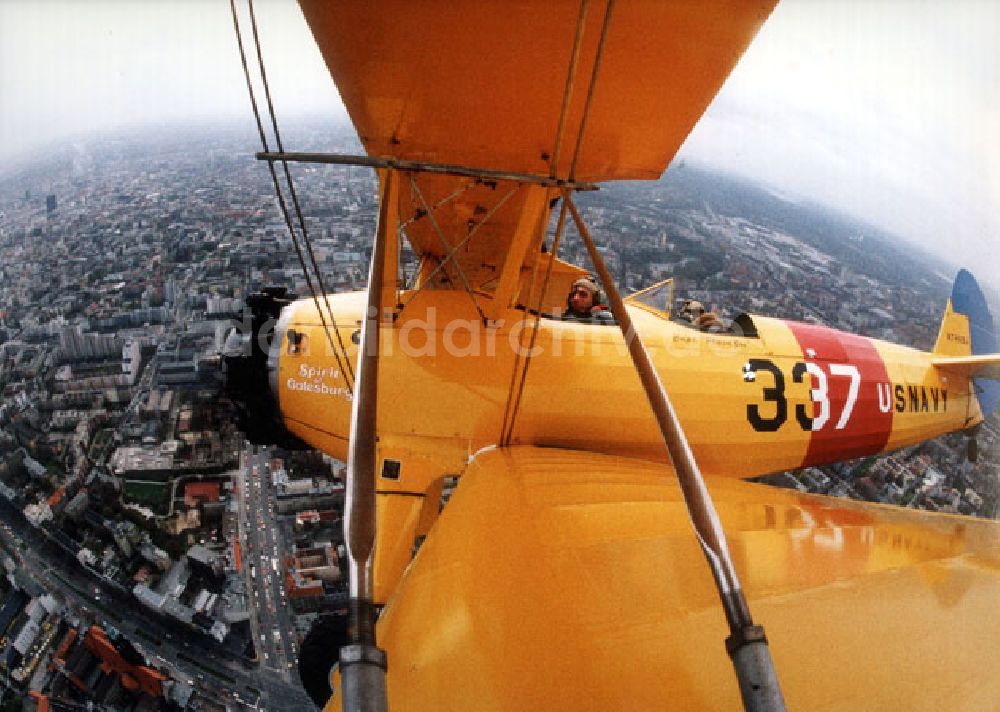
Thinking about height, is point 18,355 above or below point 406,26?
above

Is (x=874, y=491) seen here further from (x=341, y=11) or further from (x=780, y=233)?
(x=341, y=11)

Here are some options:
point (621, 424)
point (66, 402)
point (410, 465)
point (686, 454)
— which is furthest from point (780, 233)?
point (66, 402)

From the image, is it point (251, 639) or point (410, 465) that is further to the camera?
point (251, 639)

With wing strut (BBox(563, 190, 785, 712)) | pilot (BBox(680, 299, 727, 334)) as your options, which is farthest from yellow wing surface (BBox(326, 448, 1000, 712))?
pilot (BBox(680, 299, 727, 334))

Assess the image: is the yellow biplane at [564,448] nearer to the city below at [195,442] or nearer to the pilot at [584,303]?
Result: the pilot at [584,303]

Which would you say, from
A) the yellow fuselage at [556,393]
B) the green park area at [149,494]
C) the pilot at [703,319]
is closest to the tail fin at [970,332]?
the yellow fuselage at [556,393]

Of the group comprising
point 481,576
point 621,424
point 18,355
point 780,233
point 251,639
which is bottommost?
point 251,639

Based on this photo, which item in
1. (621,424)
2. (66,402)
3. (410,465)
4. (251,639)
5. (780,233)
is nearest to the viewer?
(410,465)
